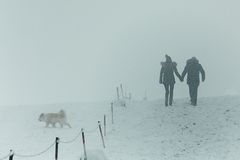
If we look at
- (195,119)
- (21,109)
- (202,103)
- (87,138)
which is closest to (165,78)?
(202,103)

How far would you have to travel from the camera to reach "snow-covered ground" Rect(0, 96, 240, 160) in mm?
21047

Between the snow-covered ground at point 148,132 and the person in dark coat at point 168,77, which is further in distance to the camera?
the person in dark coat at point 168,77

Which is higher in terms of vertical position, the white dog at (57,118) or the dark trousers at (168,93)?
the dark trousers at (168,93)

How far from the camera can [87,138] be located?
25578 millimetres

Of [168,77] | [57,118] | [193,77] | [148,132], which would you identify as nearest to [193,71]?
[193,77]

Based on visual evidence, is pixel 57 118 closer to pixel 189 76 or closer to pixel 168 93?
pixel 168 93

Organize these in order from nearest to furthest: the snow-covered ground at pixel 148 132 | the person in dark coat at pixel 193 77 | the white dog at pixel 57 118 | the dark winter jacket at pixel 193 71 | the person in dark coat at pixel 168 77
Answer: the snow-covered ground at pixel 148 132 → the white dog at pixel 57 118 → the person in dark coat at pixel 193 77 → the dark winter jacket at pixel 193 71 → the person in dark coat at pixel 168 77

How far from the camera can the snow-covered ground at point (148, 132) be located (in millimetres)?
21047

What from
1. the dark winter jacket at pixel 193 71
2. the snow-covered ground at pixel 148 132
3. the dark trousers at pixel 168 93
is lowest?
the snow-covered ground at pixel 148 132

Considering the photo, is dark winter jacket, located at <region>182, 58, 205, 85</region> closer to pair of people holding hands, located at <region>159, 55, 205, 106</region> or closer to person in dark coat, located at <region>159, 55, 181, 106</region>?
pair of people holding hands, located at <region>159, 55, 205, 106</region>

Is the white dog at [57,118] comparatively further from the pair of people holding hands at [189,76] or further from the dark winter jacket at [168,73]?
the dark winter jacket at [168,73]

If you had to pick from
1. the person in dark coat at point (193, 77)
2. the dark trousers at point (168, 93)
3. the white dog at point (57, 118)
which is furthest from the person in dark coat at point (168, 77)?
the white dog at point (57, 118)

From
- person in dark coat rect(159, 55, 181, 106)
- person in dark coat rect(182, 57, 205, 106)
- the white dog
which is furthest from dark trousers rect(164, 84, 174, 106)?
the white dog

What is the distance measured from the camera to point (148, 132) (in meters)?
25.5
